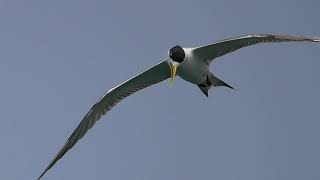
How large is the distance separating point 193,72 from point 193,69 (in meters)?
0.16

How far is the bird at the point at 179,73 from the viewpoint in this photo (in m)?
30.2

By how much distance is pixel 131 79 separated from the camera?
32.5m

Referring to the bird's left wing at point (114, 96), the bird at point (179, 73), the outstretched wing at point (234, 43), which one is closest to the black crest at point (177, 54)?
the bird at point (179, 73)

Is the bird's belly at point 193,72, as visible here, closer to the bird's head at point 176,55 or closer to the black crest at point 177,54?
the bird's head at point 176,55

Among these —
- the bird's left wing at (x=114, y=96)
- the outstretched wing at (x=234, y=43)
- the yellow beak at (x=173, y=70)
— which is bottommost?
the bird's left wing at (x=114, y=96)

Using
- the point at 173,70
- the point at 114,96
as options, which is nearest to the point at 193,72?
the point at 173,70

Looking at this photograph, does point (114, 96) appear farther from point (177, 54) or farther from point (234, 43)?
point (234, 43)

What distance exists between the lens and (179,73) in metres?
31.4

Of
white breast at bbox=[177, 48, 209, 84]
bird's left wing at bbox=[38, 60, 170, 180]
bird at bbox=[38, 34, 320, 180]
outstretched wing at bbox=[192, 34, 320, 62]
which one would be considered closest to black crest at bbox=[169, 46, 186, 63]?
bird at bbox=[38, 34, 320, 180]

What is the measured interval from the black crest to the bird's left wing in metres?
1.48

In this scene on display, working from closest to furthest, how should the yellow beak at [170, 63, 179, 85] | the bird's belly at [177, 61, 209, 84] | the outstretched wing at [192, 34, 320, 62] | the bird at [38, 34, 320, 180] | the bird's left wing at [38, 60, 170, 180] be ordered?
the outstretched wing at [192, 34, 320, 62] < the bird at [38, 34, 320, 180] < the yellow beak at [170, 63, 179, 85] < the bird's belly at [177, 61, 209, 84] < the bird's left wing at [38, 60, 170, 180]

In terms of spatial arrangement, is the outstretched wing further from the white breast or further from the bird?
the white breast

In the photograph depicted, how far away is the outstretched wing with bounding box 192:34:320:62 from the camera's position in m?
29.4

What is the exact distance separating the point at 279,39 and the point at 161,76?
624 cm
